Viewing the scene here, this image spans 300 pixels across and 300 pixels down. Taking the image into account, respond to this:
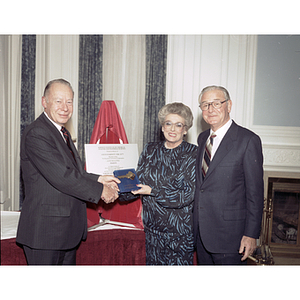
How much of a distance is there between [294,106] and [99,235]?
286 cm

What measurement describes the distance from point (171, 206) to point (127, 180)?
16.7 inches

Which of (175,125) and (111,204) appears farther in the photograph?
(111,204)

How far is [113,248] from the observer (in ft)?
8.60

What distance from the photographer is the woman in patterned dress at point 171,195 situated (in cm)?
220

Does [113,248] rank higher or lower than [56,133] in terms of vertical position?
lower

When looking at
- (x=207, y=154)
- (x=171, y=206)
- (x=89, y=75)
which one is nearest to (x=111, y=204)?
(x=171, y=206)

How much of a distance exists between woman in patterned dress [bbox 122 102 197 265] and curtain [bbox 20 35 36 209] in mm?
Answer: 2689

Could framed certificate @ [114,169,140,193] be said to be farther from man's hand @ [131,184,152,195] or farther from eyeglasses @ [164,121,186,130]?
eyeglasses @ [164,121,186,130]

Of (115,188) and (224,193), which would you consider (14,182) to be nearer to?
(115,188)

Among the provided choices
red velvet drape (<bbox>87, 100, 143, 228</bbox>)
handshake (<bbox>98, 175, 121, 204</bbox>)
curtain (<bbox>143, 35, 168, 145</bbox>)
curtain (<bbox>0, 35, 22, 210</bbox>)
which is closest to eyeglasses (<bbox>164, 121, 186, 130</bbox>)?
handshake (<bbox>98, 175, 121, 204</bbox>)

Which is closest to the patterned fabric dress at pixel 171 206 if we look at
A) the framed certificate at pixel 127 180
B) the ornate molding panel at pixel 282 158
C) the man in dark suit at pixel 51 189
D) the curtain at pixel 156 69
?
the framed certificate at pixel 127 180

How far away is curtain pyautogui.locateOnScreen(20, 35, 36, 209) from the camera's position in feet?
13.6

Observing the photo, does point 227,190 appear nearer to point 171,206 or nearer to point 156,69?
point 171,206

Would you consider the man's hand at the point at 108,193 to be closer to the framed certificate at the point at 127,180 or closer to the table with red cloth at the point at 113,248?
the framed certificate at the point at 127,180
